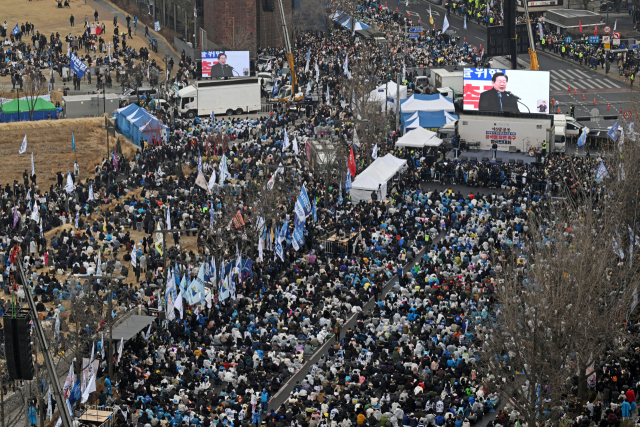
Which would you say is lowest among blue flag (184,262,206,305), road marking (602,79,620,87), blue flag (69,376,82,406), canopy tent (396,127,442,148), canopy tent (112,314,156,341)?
blue flag (69,376,82,406)

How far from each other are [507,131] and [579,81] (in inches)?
824

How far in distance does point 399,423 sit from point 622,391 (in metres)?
7.27

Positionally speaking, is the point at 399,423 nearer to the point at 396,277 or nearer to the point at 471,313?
the point at 471,313

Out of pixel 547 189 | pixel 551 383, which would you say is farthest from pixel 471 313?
pixel 547 189

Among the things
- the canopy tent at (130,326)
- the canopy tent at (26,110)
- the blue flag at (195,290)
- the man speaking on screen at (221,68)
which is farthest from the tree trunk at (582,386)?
the canopy tent at (26,110)

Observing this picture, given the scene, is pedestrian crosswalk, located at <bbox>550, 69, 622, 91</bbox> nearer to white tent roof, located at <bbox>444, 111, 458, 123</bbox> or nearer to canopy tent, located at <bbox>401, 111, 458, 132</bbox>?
white tent roof, located at <bbox>444, 111, 458, 123</bbox>

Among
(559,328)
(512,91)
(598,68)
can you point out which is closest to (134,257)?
(559,328)

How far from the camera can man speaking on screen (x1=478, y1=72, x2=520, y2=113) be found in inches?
2442

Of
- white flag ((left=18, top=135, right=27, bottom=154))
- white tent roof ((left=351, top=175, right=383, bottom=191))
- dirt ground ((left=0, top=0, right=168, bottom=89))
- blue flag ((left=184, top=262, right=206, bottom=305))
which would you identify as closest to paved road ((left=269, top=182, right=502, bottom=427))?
blue flag ((left=184, top=262, right=206, bottom=305))

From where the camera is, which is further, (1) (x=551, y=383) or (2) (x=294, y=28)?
(2) (x=294, y=28)

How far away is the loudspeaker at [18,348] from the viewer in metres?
17.5

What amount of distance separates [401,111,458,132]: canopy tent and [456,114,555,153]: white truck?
5.76 feet

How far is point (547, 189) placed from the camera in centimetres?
5200

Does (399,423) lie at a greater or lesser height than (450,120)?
lesser
